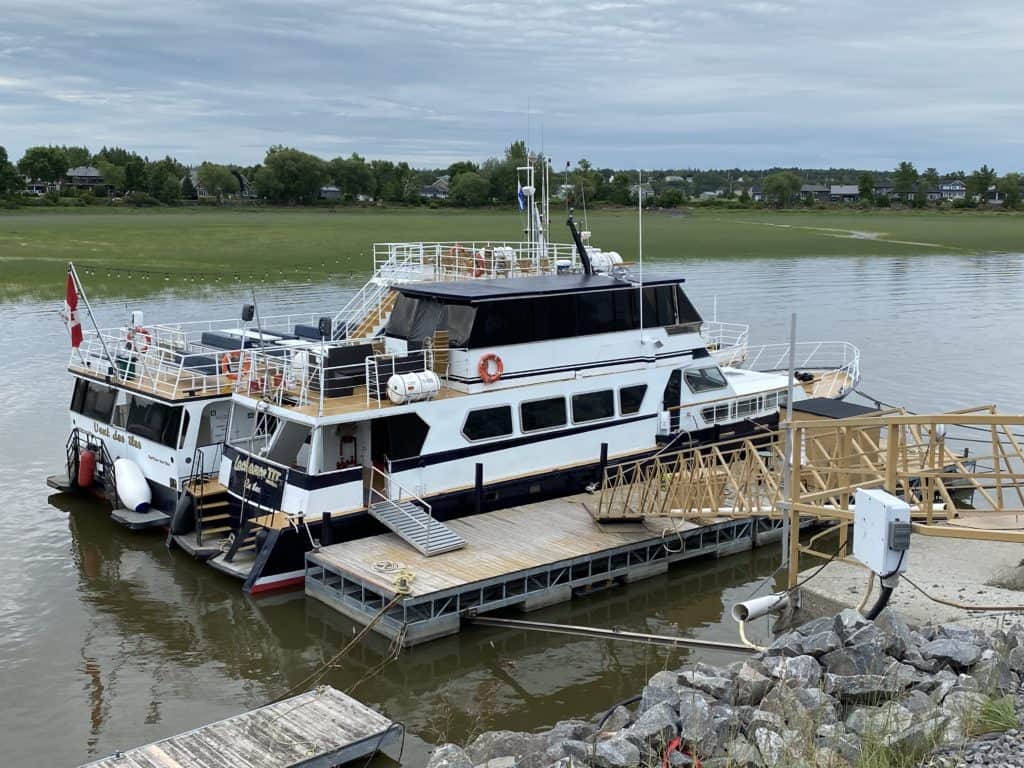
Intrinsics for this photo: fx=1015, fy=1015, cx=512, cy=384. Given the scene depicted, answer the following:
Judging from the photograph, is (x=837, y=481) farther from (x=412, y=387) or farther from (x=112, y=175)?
(x=112, y=175)

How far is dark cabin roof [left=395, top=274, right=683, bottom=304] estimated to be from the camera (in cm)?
1767

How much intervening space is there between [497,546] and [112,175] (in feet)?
461

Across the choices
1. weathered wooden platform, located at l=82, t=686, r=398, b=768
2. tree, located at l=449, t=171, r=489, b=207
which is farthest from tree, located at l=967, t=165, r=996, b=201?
weathered wooden platform, located at l=82, t=686, r=398, b=768

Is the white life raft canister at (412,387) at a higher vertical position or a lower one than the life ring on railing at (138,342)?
lower

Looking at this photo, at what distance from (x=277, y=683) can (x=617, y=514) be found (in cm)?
619

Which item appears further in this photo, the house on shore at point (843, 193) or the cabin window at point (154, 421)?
the house on shore at point (843, 193)

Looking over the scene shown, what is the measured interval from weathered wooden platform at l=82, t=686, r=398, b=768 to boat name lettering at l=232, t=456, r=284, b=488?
4859mm

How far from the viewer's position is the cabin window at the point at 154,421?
17.9 m

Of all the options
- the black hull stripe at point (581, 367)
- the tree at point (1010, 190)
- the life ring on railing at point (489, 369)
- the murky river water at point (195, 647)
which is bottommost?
the murky river water at point (195, 647)

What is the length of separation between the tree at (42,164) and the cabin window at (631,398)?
5322 inches

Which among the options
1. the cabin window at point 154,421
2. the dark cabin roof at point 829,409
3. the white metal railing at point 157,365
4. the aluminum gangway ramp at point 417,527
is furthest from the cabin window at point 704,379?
the cabin window at point 154,421

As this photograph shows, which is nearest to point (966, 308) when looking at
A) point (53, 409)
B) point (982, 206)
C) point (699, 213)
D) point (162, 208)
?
point (53, 409)

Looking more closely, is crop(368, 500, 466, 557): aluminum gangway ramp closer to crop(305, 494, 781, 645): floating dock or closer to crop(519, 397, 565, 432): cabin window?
crop(305, 494, 781, 645): floating dock

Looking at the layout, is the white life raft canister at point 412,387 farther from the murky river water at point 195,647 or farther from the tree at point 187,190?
the tree at point 187,190
